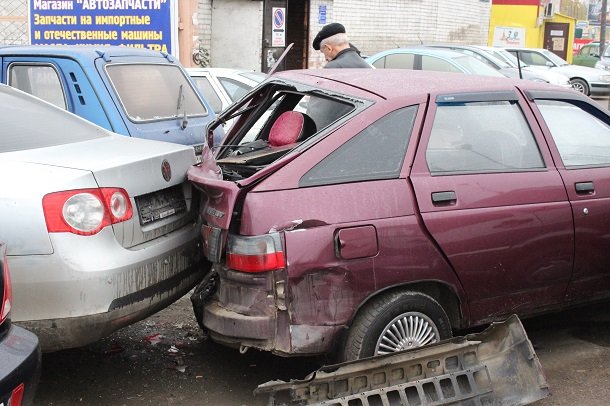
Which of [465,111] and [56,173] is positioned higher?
[465,111]

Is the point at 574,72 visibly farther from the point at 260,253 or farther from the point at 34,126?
the point at 260,253

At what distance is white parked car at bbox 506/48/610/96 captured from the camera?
68.5ft

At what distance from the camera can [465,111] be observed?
4.24m

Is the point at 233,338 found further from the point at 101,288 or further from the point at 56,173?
the point at 56,173

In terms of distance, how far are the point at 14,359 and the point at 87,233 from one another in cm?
89

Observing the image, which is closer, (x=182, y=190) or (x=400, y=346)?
(x=400, y=346)

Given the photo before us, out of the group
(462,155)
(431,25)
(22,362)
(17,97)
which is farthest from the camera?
(431,25)

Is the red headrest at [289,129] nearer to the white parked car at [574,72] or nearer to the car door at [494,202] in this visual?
the car door at [494,202]

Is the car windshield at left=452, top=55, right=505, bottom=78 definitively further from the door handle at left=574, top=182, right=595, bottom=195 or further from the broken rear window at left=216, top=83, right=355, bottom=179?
the door handle at left=574, top=182, right=595, bottom=195

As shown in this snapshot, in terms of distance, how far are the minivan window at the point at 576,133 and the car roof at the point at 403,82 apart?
15cm

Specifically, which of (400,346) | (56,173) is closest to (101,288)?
(56,173)

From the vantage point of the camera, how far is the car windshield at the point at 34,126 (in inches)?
161

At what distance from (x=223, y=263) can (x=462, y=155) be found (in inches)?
55.2

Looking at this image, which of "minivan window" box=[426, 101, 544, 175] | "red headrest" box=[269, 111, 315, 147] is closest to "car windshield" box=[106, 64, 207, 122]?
"red headrest" box=[269, 111, 315, 147]
